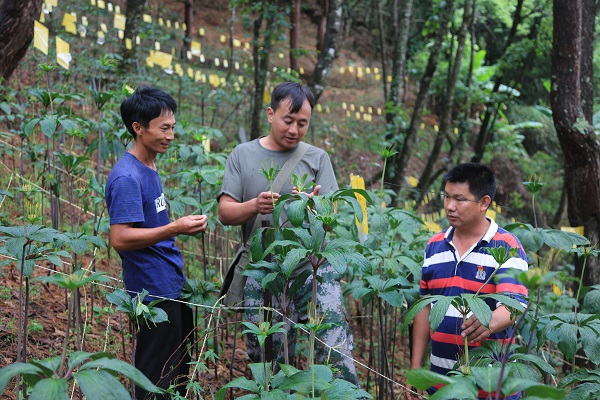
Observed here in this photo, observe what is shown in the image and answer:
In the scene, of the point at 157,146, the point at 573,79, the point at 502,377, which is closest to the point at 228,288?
the point at 157,146

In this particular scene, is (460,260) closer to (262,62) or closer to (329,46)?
(329,46)

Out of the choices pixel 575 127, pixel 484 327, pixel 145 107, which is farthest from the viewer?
pixel 575 127

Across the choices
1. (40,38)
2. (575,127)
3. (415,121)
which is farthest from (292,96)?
(415,121)

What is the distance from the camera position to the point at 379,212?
11.2ft

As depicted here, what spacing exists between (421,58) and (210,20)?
6.41 meters

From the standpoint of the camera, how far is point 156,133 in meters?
2.52

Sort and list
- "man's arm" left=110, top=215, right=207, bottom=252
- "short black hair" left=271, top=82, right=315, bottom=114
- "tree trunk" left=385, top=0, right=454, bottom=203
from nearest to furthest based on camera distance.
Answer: "man's arm" left=110, top=215, right=207, bottom=252, "short black hair" left=271, top=82, right=315, bottom=114, "tree trunk" left=385, top=0, right=454, bottom=203

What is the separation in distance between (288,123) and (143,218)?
2.55 ft

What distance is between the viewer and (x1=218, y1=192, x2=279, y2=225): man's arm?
7.80 feet

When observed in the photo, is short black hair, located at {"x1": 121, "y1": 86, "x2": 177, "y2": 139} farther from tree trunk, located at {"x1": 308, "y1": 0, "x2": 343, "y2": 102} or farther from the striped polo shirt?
tree trunk, located at {"x1": 308, "y1": 0, "x2": 343, "y2": 102}

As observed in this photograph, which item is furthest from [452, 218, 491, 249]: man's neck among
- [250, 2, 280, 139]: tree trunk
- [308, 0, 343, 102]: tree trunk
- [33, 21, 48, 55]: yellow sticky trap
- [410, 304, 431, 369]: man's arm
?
[250, 2, 280, 139]: tree trunk

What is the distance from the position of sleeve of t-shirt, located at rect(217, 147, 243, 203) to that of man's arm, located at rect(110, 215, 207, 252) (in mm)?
395

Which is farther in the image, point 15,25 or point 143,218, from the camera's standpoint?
point 15,25

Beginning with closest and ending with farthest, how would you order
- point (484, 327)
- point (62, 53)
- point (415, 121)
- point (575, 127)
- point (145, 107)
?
point (484, 327), point (145, 107), point (62, 53), point (575, 127), point (415, 121)
